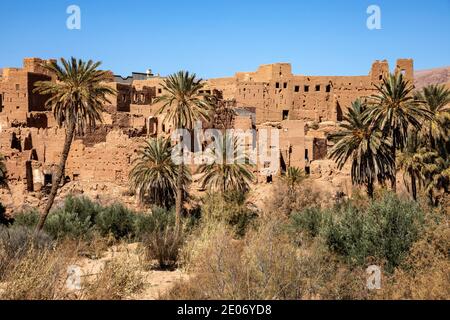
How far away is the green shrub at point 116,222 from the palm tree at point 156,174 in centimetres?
265

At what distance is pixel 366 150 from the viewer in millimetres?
26469

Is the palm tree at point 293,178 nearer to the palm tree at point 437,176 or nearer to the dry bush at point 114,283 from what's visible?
the palm tree at point 437,176

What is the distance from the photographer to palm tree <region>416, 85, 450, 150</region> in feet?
90.0

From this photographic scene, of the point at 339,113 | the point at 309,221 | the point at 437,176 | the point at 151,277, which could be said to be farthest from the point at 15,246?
the point at 339,113

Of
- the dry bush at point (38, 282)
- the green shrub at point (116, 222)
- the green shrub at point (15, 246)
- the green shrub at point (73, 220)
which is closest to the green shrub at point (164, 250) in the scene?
the green shrub at point (15, 246)

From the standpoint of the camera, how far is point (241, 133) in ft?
120

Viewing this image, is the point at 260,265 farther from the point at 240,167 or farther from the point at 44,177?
the point at 44,177

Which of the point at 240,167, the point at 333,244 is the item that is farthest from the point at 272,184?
the point at 333,244

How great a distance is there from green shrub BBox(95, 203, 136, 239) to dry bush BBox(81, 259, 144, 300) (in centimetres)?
1473

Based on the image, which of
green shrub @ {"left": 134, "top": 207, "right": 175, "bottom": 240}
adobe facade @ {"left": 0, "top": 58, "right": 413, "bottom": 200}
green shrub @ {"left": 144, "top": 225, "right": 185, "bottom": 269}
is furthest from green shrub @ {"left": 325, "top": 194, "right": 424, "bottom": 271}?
adobe facade @ {"left": 0, "top": 58, "right": 413, "bottom": 200}

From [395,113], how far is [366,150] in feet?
7.83
